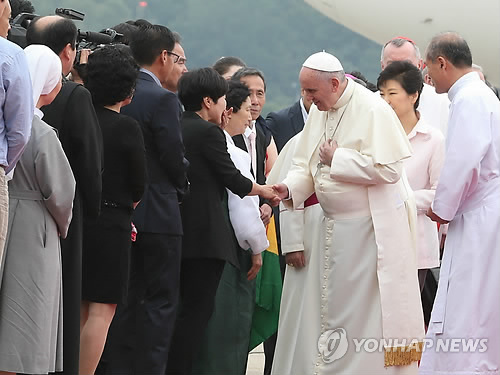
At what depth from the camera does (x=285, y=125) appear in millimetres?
7750

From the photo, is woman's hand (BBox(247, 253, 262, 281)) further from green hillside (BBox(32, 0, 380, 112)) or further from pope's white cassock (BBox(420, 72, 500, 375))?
green hillside (BBox(32, 0, 380, 112))

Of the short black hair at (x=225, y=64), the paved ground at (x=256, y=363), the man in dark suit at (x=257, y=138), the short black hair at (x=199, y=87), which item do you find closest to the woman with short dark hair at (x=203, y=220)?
the short black hair at (x=199, y=87)

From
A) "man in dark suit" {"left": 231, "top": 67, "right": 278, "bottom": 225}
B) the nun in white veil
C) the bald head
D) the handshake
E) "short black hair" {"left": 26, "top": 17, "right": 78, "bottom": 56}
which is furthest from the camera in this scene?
the bald head

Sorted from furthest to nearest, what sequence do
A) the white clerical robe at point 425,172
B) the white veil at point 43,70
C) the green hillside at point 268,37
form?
the green hillside at point 268,37 < the white clerical robe at point 425,172 < the white veil at point 43,70

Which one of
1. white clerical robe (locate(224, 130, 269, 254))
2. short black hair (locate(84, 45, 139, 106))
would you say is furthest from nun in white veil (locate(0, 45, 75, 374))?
white clerical robe (locate(224, 130, 269, 254))

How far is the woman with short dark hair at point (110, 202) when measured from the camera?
17.8ft

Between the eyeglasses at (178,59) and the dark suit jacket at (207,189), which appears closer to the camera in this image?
the dark suit jacket at (207,189)

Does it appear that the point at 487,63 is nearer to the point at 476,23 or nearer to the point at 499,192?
the point at 476,23

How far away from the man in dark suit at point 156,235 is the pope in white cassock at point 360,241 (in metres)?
0.62

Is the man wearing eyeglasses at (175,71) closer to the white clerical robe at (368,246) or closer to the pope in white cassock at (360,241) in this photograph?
the pope in white cassock at (360,241)

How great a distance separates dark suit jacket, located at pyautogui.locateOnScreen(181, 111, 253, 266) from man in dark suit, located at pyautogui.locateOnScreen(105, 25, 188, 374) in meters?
0.23

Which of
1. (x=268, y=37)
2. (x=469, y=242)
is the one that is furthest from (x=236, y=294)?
(x=268, y=37)

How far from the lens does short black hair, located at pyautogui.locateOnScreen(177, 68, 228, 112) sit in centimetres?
620

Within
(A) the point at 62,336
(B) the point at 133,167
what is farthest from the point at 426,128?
(A) the point at 62,336
